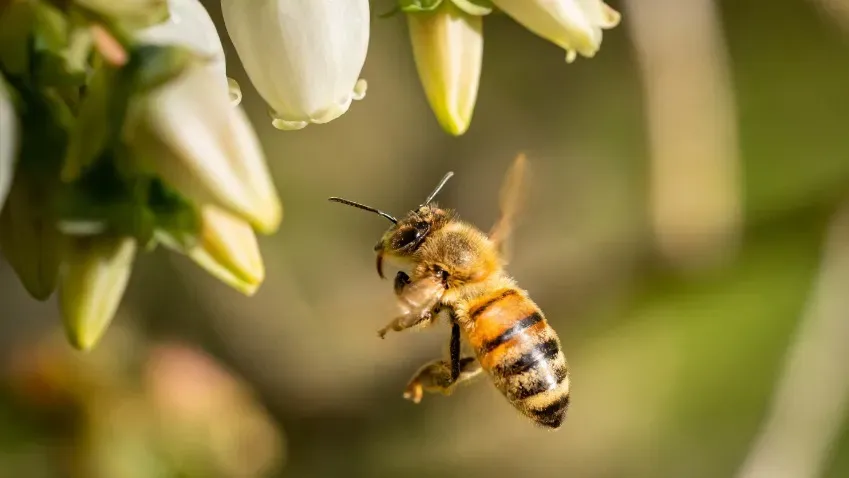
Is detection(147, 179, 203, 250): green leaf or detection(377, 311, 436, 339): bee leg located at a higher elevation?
detection(147, 179, 203, 250): green leaf

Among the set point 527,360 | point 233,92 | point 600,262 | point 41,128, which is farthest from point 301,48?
point 600,262

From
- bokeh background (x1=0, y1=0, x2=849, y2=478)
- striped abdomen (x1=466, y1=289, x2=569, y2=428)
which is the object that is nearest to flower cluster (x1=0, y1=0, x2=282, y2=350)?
striped abdomen (x1=466, y1=289, x2=569, y2=428)

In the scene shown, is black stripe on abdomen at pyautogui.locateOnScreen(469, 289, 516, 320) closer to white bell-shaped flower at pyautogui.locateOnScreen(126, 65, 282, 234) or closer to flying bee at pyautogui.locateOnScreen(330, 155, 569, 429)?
flying bee at pyautogui.locateOnScreen(330, 155, 569, 429)

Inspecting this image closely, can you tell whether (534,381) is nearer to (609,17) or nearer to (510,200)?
(510,200)

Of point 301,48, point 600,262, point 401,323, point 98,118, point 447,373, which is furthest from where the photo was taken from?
point 600,262

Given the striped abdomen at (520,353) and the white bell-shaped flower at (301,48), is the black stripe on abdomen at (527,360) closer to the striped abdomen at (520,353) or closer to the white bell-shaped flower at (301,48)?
the striped abdomen at (520,353)

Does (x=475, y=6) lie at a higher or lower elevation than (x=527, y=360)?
Answer: higher
